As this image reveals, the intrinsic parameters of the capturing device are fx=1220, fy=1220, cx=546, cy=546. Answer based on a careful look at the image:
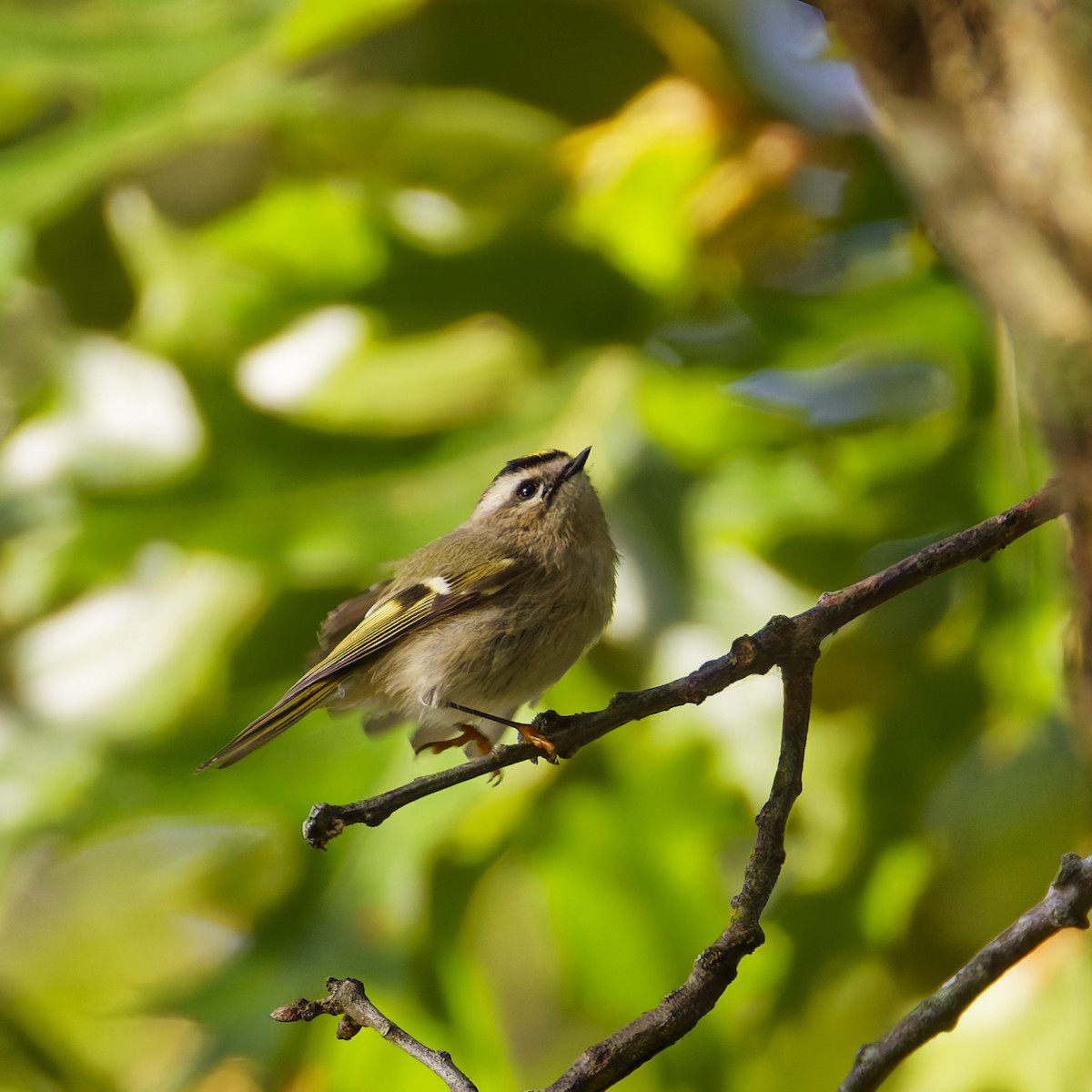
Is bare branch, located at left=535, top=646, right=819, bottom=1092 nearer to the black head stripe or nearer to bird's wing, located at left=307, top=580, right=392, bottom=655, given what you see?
bird's wing, located at left=307, top=580, right=392, bottom=655

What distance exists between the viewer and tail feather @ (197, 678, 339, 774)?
1.73 meters

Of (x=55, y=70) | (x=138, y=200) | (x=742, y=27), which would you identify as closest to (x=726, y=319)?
(x=742, y=27)

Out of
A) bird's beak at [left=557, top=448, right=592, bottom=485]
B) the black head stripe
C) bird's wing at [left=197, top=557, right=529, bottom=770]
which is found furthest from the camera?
the black head stripe

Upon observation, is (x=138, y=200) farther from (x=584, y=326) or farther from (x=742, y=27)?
(x=742, y=27)

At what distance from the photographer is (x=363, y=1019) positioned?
49.8 inches

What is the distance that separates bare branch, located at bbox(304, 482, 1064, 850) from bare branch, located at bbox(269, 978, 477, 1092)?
0.59 ft

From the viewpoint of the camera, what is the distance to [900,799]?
239 cm

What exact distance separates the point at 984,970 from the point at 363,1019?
62 centimetres

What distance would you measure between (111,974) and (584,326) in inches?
89.6

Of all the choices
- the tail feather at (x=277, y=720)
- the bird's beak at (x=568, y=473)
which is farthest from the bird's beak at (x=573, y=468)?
the tail feather at (x=277, y=720)

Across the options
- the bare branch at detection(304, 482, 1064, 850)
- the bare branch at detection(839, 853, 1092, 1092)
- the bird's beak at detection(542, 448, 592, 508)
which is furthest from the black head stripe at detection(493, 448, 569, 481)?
the bare branch at detection(839, 853, 1092, 1092)

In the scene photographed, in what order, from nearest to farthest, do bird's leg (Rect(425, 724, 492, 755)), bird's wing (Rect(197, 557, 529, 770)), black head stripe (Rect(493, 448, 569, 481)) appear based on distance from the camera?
bird's wing (Rect(197, 557, 529, 770)), bird's leg (Rect(425, 724, 492, 755)), black head stripe (Rect(493, 448, 569, 481))

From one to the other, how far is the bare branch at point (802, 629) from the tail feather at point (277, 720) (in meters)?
0.51

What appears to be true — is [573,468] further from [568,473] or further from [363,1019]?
[363,1019]
